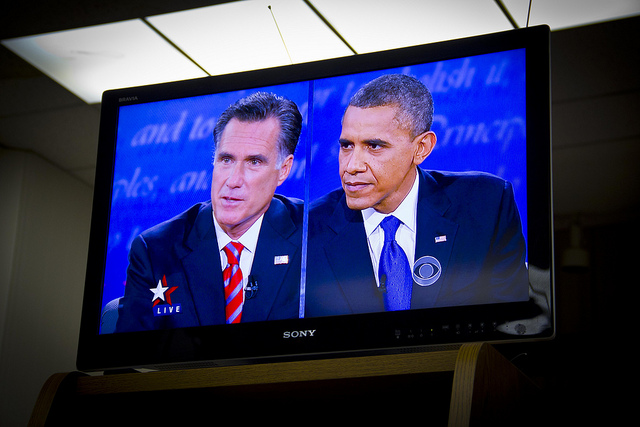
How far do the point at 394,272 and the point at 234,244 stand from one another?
32cm

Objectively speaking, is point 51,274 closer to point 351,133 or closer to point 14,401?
point 14,401

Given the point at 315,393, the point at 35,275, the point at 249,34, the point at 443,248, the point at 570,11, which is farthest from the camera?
the point at 35,275

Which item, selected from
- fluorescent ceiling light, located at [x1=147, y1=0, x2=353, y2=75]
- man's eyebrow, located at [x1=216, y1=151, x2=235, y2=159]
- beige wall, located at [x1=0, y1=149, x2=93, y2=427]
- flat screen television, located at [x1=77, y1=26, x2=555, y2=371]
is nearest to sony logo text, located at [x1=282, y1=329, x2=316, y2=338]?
flat screen television, located at [x1=77, y1=26, x2=555, y2=371]

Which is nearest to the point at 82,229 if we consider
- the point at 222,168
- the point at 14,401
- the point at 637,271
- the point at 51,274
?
the point at 51,274

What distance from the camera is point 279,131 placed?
1.44m

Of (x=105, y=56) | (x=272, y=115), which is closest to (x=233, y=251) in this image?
(x=272, y=115)

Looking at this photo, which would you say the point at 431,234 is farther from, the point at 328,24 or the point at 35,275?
the point at 35,275

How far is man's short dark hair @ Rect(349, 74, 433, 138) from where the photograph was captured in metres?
1.36

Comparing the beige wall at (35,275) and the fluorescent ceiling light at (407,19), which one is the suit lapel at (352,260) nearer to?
the fluorescent ceiling light at (407,19)

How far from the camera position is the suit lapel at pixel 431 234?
1.24 metres

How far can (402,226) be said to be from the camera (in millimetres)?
1320

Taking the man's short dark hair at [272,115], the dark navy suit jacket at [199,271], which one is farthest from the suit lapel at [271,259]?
the man's short dark hair at [272,115]

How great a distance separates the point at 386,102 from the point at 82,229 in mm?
3843

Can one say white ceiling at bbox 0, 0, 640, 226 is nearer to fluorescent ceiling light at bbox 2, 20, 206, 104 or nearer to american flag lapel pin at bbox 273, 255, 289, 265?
→ fluorescent ceiling light at bbox 2, 20, 206, 104
